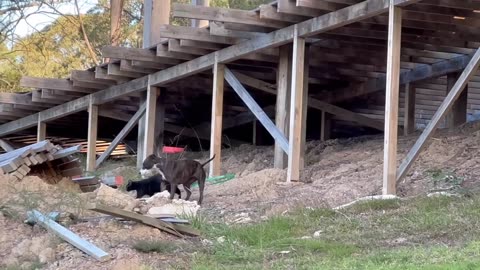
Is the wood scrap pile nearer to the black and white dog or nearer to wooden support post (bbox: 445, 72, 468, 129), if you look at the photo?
the black and white dog

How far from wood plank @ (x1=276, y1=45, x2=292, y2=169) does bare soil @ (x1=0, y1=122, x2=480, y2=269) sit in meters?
0.58

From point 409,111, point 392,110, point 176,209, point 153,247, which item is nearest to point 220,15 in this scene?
point 392,110

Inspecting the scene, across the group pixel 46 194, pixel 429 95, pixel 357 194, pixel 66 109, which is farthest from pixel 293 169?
pixel 66 109

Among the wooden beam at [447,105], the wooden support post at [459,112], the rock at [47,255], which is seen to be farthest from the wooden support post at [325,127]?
the rock at [47,255]

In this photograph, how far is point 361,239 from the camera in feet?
27.7

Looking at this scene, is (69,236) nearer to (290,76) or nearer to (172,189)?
(172,189)

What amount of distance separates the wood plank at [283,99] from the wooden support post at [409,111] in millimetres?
3696

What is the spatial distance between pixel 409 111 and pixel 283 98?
430cm

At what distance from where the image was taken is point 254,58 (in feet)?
52.4

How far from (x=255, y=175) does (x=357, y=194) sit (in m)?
2.84

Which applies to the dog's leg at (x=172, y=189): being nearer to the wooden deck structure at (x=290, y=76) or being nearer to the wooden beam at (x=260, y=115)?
the wooden deck structure at (x=290, y=76)

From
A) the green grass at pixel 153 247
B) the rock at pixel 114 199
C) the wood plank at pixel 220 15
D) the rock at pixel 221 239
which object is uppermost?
the wood plank at pixel 220 15

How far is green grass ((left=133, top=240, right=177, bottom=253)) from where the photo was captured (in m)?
8.30

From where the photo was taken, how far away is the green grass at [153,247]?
8.30m
